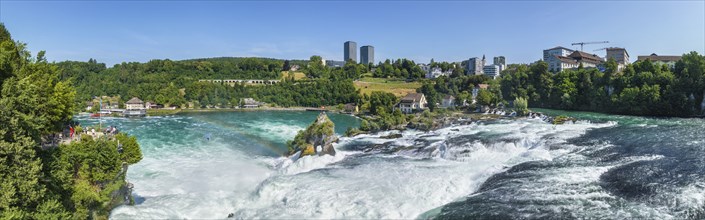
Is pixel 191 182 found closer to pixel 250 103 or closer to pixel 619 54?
pixel 250 103

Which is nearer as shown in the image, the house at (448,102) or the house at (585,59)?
the house at (448,102)

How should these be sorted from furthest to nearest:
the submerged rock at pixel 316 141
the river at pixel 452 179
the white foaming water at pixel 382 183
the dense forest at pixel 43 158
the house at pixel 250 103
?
the house at pixel 250 103 → the submerged rock at pixel 316 141 → the white foaming water at pixel 382 183 → the river at pixel 452 179 → the dense forest at pixel 43 158

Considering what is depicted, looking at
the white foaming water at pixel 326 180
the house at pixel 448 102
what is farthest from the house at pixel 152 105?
the white foaming water at pixel 326 180

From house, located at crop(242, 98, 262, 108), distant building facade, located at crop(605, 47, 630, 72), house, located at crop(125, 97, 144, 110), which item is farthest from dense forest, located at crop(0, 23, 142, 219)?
distant building facade, located at crop(605, 47, 630, 72)

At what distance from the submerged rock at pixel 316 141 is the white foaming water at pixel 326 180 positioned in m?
1.21

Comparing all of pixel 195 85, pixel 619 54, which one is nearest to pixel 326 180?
pixel 195 85

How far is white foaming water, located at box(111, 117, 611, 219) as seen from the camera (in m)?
19.3

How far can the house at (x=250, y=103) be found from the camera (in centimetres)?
10131

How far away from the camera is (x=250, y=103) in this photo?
334 feet

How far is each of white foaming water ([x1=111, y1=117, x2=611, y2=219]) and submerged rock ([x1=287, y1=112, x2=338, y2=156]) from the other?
1207mm

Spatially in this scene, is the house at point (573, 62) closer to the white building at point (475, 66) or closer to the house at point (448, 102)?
the house at point (448, 102)

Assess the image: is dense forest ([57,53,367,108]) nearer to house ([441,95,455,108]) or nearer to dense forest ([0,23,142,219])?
house ([441,95,455,108])

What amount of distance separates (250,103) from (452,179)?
278 ft

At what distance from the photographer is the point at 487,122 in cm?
4878
